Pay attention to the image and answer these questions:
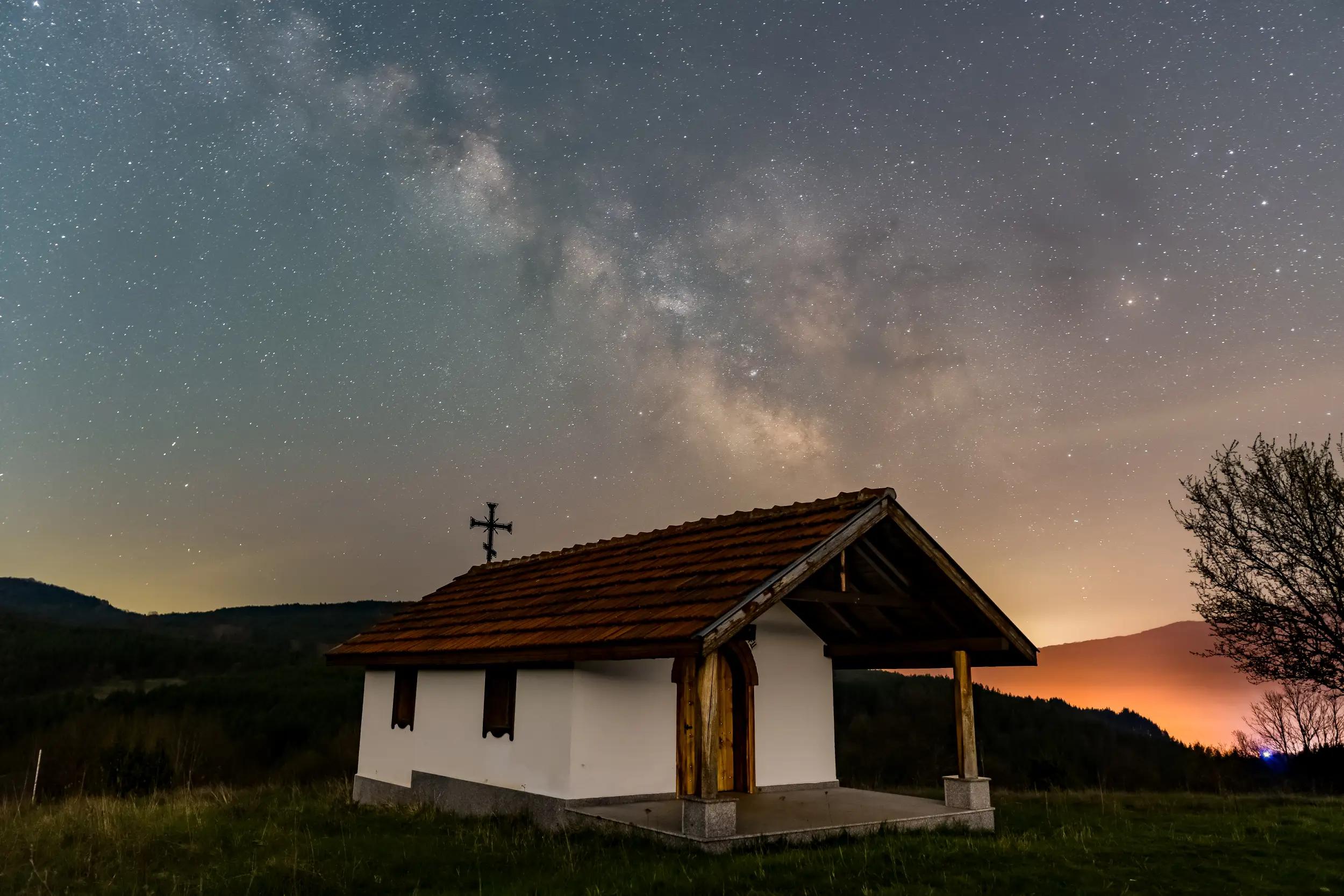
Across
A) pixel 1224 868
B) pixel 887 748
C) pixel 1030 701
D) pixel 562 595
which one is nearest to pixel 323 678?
pixel 887 748

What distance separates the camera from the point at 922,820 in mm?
11516

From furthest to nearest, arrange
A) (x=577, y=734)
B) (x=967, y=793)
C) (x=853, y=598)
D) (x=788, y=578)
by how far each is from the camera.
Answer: (x=967, y=793)
(x=853, y=598)
(x=577, y=734)
(x=788, y=578)

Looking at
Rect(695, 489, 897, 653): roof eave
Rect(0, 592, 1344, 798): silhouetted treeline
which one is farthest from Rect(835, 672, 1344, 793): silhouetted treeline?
Rect(695, 489, 897, 653): roof eave

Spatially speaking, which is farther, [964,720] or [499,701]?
[499,701]

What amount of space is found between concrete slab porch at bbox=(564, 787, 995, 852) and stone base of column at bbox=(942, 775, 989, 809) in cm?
8

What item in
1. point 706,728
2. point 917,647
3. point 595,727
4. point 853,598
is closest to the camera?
point 706,728

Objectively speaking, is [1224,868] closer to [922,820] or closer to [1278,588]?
[922,820]

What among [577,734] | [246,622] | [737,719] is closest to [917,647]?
[737,719]

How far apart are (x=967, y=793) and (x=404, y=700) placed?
385 inches

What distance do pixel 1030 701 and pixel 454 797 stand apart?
1778 inches

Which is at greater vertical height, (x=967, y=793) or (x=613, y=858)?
(x=967, y=793)

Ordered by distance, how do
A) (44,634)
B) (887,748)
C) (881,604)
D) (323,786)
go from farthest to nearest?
(44,634)
(887,748)
(323,786)
(881,604)

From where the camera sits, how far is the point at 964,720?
12.9m

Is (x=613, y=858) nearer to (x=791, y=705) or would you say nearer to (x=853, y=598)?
(x=853, y=598)
